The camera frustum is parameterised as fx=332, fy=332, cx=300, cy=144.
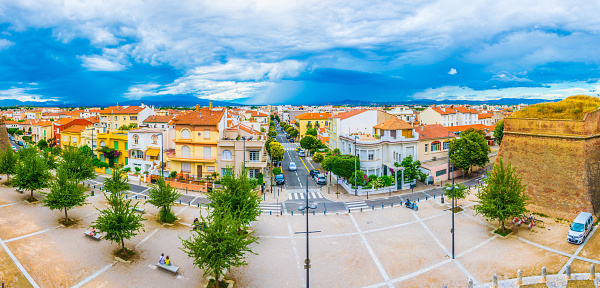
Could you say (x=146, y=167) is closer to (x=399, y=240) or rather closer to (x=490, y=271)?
(x=399, y=240)

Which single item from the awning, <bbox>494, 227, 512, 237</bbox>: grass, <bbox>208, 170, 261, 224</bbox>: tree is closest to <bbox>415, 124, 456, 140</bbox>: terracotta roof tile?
<bbox>494, 227, 512, 237</bbox>: grass

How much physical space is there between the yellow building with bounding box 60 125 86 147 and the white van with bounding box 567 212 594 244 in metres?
73.5

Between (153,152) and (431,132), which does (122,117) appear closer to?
(153,152)

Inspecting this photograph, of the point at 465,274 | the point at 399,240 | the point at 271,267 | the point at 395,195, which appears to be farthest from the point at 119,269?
the point at 395,195

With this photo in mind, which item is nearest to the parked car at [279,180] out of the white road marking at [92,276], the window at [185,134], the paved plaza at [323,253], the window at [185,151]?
the window at [185,151]

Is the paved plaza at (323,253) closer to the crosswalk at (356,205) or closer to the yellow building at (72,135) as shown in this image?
the crosswalk at (356,205)

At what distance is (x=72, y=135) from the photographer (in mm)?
66000

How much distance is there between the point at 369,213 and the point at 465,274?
13055 millimetres

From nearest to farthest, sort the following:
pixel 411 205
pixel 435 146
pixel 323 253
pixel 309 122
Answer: pixel 323 253 < pixel 411 205 < pixel 435 146 < pixel 309 122

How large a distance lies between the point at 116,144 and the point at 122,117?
1525 inches

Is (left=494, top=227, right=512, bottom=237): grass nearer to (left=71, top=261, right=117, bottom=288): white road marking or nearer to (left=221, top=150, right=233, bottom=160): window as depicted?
(left=71, top=261, right=117, bottom=288): white road marking

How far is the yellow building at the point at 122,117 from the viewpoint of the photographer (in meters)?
89.5

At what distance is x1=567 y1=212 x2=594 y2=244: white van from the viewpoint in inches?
998

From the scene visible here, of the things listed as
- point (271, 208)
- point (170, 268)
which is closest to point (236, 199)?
point (170, 268)
